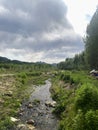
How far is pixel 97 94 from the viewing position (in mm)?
22594

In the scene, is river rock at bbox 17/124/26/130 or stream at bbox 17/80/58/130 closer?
river rock at bbox 17/124/26/130

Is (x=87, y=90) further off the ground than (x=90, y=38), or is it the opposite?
(x=90, y=38)

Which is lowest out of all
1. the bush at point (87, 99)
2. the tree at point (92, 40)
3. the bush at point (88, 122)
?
the bush at point (88, 122)

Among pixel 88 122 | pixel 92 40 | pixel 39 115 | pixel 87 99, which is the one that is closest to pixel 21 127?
pixel 39 115

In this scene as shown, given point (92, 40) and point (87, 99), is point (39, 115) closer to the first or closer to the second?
point (87, 99)

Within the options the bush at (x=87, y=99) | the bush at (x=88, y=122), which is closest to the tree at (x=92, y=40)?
the bush at (x=87, y=99)

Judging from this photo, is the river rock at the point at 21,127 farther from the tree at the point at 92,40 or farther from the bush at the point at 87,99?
the tree at the point at 92,40

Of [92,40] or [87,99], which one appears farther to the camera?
[92,40]

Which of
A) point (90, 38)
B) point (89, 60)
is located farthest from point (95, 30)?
point (89, 60)

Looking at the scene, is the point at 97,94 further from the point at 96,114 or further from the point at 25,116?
the point at 25,116

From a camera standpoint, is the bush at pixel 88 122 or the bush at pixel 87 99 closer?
the bush at pixel 88 122

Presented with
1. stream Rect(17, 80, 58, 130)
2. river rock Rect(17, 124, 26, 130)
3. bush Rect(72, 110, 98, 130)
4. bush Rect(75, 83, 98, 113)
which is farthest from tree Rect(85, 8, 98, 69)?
bush Rect(72, 110, 98, 130)

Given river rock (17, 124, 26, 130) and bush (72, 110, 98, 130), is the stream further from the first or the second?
bush (72, 110, 98, 130)

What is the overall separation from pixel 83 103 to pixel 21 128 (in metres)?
6.54
